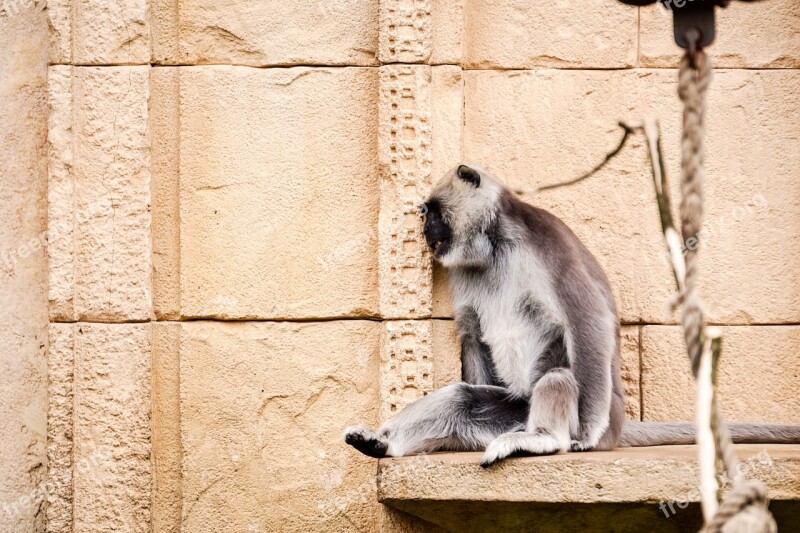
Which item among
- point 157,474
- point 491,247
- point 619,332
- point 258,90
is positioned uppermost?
point 258,90

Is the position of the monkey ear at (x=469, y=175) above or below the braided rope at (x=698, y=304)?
above

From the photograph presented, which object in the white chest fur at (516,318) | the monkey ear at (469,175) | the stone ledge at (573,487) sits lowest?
the stone ledge at (573,487)

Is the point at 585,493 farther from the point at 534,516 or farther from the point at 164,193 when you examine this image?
the point at 164,193

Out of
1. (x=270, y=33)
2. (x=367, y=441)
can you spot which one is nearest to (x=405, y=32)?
(x=270, y=33)

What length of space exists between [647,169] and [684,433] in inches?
50.6

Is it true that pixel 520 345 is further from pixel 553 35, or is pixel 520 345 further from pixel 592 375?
pixel 553 35

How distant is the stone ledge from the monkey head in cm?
93

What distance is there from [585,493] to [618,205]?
1.58 metres

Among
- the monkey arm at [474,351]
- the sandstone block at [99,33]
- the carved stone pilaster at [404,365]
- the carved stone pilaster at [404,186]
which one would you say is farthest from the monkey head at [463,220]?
the sandstone block at [99,33]

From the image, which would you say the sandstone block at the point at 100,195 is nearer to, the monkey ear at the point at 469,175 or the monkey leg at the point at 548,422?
the monkey ear at the point at 469,175

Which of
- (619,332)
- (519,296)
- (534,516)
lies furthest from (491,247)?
(534,516)

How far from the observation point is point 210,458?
4293 millimetres

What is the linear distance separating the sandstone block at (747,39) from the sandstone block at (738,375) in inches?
51.2

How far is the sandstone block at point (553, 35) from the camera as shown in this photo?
14.6 ft
